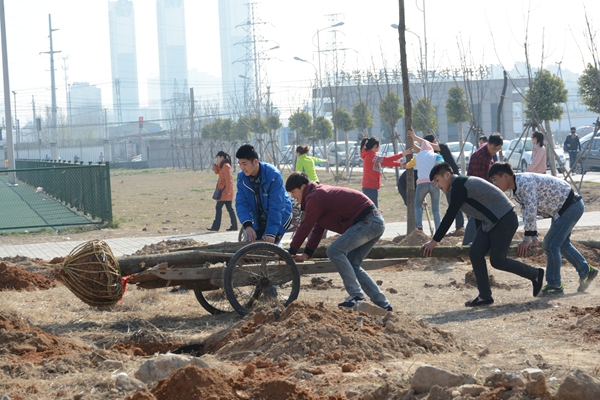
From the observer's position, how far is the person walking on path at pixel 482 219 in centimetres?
785

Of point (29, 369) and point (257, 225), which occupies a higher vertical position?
point (257, 225)

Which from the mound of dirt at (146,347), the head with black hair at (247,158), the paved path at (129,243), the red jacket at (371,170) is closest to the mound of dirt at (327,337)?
the mound of dirt at (146,347)

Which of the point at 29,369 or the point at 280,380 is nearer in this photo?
the point at 280,380

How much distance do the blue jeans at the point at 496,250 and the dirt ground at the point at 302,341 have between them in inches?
11.9

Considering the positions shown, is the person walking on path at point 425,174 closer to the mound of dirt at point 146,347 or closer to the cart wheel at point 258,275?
the cart wheel at point 258,275

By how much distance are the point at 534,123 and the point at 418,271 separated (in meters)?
12.0

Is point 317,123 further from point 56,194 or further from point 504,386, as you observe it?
point 504,386

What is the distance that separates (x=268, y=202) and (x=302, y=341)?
2.93m

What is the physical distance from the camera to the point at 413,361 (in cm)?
570

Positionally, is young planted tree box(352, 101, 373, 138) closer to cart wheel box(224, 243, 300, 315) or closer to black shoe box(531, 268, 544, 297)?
black shoe box(531, 268, 544, 297)

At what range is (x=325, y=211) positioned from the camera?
773 centimetres

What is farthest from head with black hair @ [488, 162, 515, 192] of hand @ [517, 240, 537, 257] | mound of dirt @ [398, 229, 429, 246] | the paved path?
the paved path

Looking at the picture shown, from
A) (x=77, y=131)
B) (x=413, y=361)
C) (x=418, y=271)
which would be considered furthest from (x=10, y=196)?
(x=77, y=131)

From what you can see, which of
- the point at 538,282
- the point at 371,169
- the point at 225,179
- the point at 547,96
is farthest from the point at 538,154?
the point at 547,96
